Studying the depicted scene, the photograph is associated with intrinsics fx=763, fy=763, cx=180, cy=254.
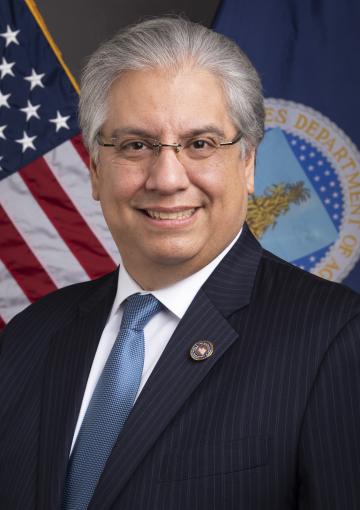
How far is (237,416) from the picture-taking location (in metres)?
1.32

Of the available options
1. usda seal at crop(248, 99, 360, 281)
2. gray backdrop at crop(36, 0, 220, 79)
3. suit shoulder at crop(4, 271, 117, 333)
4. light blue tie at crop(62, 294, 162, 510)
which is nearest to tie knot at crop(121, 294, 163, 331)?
light blue tie at crop(62, 294, 162, 510)

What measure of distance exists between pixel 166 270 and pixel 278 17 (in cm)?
151

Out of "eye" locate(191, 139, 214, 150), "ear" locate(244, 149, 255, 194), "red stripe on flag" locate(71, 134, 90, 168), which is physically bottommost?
"ear" locate(244, 149, 255, 194)

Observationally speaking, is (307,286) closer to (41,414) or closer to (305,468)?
(305,468)

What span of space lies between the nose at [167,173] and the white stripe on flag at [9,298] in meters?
1.57

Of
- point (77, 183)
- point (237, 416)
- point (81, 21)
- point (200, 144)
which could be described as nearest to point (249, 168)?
point (200, 144)

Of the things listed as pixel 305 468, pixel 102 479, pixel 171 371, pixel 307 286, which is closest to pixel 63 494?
pixel 102 479

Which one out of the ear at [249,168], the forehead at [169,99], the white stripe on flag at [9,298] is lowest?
the white stripe on flag at [9,298]

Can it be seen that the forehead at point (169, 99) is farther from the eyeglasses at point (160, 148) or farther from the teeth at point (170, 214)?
the teeth at point (170, 214)

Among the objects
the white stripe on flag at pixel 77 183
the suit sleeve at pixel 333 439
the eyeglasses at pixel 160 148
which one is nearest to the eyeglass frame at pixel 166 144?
the eyeglasses at pixel 160 148

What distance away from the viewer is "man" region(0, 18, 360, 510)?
4.21 feet

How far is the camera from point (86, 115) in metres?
1.59

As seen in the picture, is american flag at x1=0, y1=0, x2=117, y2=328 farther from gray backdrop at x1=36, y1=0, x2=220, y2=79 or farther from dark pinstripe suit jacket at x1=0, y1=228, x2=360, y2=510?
dark pinstripe suit jacket at x1=0, y1=228, x2=360, y2=510

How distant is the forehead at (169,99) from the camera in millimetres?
1442
